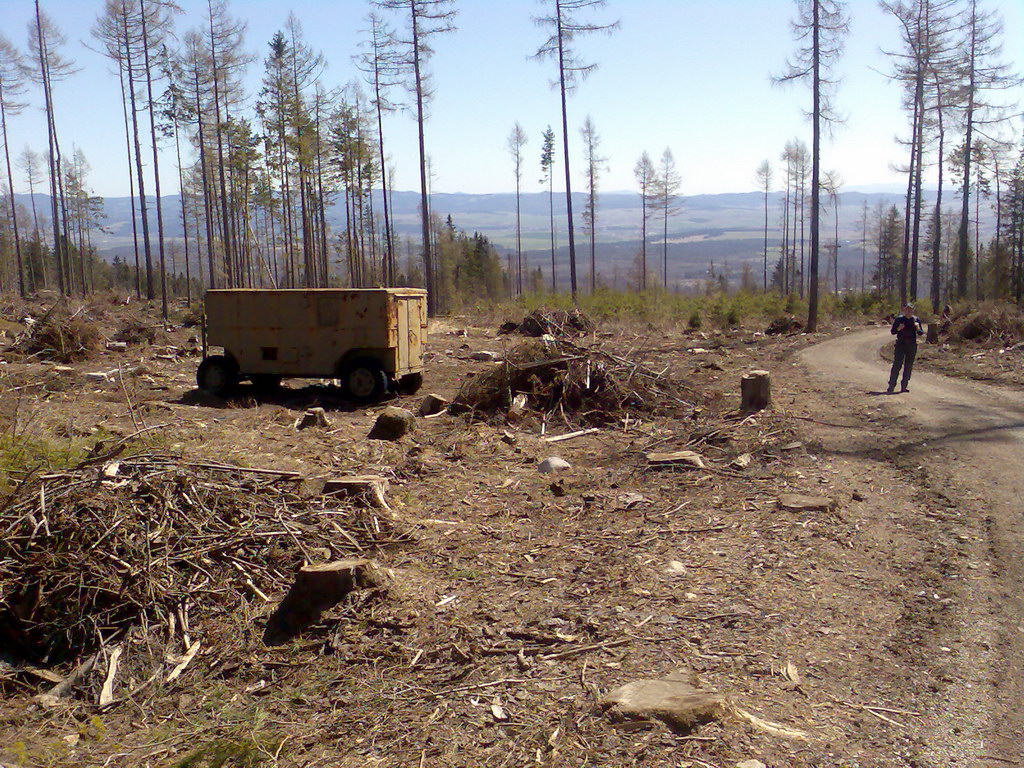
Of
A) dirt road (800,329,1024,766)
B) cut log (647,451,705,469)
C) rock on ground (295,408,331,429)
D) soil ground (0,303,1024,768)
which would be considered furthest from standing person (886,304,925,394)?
rock on ground (295,408,331,429)

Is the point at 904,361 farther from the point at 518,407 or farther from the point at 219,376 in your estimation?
the point at 219,376

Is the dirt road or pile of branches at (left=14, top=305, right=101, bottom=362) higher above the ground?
pile of branches at (left=14, top=305, right=101, bottom=362)

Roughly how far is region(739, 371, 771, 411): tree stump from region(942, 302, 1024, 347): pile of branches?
12.5 m

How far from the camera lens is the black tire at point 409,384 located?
14.4 metres

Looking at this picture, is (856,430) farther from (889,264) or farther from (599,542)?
(889,264)

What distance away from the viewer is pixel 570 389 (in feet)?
38.2

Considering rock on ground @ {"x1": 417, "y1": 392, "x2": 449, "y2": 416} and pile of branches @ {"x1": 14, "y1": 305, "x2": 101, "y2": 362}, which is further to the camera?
pile of branches @ {"x1": 14, "y1": 305, "x2": 101, "y2": 362}

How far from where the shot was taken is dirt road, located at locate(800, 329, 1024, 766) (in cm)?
356

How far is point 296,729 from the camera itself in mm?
3904

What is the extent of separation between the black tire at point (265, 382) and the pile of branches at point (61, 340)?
16.7 ft

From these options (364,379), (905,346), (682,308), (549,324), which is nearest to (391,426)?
(364,379)

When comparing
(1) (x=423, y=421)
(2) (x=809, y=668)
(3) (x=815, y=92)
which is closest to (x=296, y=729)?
(2) (x=809, y=668)

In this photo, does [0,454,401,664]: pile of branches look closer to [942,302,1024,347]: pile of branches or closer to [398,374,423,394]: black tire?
[398,374,423,394]: black tire

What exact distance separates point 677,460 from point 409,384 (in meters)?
7.15
